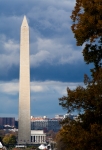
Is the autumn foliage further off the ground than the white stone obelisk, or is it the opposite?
the white stone obelisk

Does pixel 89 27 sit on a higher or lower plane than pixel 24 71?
lower

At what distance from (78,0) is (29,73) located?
57.4 meters

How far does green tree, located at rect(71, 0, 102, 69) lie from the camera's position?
535 inches

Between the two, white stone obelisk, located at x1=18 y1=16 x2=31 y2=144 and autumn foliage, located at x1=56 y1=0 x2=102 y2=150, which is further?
white stone obelisk, located at x1=18 y1=16 x2=31 y2=144

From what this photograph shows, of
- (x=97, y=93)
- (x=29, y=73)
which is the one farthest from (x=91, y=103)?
(x=29, y=73)

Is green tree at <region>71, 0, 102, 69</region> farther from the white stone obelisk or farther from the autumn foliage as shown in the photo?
the white stone obelisk

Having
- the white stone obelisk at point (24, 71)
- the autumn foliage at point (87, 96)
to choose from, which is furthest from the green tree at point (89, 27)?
the white stone obelisk at point (24, 71)

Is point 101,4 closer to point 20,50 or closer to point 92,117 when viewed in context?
point 92,117

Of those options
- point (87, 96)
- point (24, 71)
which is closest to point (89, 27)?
point (87, 96)

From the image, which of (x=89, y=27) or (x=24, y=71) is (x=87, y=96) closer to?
(x=89, y=27)

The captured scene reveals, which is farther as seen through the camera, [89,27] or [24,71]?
[24,71]

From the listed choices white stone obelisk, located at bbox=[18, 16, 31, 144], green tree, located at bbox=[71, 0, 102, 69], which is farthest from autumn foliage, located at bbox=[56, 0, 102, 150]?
white stone obelisk, located at bbox=[18, 16, 31, 144]

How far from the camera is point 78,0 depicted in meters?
14.5

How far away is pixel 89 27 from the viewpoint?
44.9 ft
